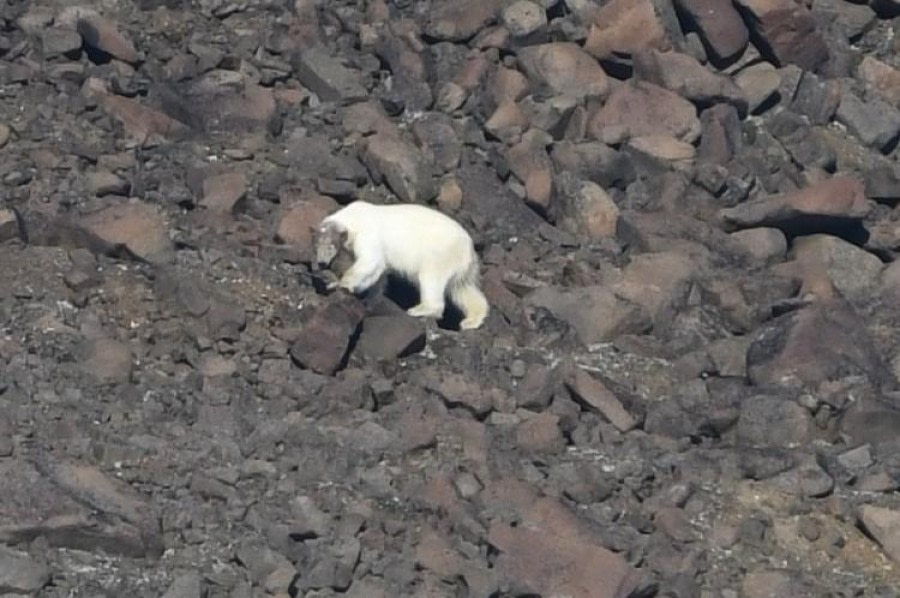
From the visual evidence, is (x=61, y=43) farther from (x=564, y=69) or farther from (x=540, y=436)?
(x=540, y=436)

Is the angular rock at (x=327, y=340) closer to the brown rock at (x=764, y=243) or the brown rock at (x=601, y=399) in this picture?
the brown rock at (x=601, y=399)

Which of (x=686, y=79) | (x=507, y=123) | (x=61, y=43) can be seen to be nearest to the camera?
(x=61, y=43)

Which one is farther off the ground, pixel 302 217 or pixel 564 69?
pixel 302 217

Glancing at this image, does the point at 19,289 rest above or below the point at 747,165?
above

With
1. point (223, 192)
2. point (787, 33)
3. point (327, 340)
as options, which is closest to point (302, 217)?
point (223, 192)

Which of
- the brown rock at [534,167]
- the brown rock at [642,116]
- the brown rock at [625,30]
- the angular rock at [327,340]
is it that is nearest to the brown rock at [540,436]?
the angular rock at [327,340]

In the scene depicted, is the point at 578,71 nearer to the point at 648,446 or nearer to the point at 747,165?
the point at 747,165

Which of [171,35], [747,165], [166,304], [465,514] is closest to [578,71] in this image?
[747,165]
